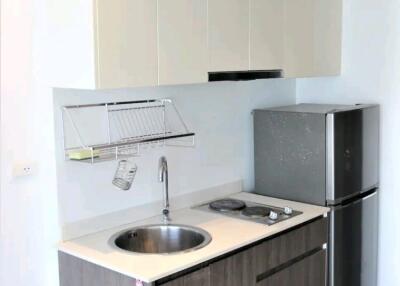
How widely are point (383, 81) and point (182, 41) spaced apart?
59.3 inches

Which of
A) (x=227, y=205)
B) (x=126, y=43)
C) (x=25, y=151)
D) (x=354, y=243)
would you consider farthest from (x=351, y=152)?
(x=25, y=151)

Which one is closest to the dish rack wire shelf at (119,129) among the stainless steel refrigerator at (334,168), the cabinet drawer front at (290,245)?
the stainless steel refrigerator at (334,168)

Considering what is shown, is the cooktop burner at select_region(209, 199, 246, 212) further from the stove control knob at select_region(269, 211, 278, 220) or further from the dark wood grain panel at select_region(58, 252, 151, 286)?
the dark wood grain panel at select_region(58, 252, 151, 286)

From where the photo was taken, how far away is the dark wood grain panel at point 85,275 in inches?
91.3

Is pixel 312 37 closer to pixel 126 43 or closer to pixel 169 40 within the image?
pixel 169 40

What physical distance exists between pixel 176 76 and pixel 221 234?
77 cm

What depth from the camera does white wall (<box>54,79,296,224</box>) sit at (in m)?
2.64

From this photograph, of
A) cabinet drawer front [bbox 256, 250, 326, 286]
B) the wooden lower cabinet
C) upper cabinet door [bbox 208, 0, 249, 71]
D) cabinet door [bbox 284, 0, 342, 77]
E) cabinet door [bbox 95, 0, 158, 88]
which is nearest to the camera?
cabinet door [bbox 95, 0, 158, 88]

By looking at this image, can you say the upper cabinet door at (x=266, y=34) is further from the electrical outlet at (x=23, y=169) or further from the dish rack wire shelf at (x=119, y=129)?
the electrical outlet at (x=23, y=169)

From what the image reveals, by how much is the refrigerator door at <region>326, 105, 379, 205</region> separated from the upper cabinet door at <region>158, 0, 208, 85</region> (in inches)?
34.7

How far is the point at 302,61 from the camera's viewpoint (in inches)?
131

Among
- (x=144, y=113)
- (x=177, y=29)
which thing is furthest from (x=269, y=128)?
(x=177, y=29)

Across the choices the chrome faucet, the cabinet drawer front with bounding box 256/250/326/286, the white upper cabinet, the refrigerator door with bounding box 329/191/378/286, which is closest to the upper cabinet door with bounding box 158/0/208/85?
the white upper cabinet

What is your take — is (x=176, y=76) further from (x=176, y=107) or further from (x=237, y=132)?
(x=237, y=132)
